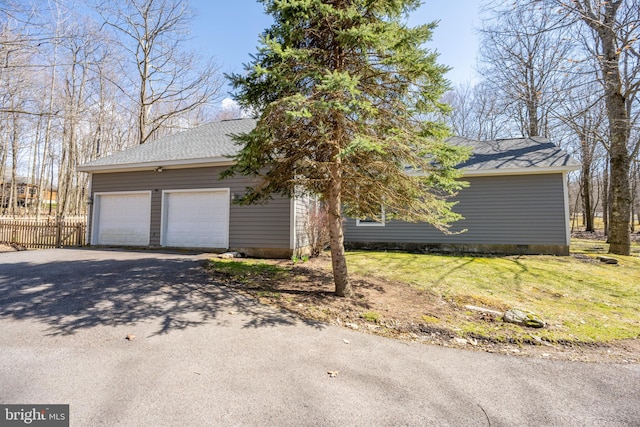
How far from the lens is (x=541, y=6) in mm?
8453

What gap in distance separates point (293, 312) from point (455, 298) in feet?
9.92

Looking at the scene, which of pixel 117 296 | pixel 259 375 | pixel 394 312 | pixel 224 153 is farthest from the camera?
pixel 224 153

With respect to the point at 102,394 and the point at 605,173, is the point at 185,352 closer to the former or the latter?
the point at 102,394

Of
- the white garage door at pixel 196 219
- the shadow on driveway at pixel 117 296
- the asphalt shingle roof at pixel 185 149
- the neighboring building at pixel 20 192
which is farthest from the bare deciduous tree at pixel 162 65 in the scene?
the neighboring building at pixel 20 192

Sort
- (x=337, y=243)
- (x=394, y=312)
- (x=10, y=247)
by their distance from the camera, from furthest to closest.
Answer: (x=10, y=247) < (x=337, y=243) < (x=394, y=312)

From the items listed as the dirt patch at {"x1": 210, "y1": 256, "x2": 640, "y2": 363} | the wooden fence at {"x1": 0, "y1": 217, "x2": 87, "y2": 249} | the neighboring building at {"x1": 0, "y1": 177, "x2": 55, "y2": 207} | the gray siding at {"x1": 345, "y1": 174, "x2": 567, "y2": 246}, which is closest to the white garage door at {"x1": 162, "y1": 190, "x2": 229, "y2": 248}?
the dirt patch at {"x1": 210, "y1": 256, "x2": 640, "y2": 363}

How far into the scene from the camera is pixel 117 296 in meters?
4.77

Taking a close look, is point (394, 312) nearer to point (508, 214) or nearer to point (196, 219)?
point (196, 219)

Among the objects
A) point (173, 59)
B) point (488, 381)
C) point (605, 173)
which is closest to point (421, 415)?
point (488, 381)

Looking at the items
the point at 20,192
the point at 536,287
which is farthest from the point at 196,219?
the point at 20,192

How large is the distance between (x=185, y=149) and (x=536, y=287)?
11184mm

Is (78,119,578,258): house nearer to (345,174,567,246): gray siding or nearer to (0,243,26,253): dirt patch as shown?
(345,174,567,246): gray siding

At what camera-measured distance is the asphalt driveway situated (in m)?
2.25

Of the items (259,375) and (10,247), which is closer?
(259,375)
